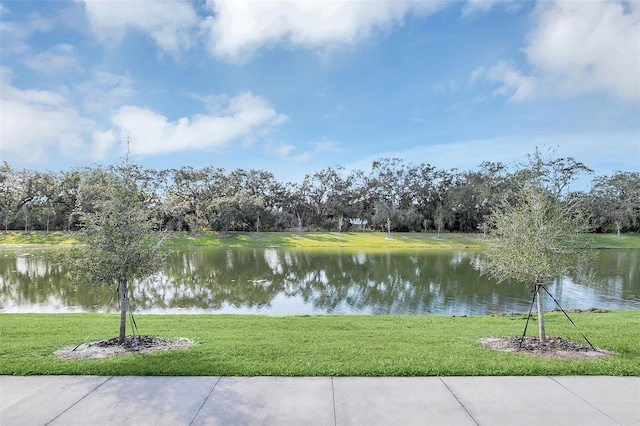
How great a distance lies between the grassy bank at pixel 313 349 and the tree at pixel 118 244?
1.46m

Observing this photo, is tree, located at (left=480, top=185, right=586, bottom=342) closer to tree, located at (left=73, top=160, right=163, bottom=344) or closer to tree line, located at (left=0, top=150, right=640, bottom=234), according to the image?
tree, located at (left=73, top=160, right=163, bottom=344)

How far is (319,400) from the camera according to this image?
15.3 ft

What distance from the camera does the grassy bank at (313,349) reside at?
5621 mm

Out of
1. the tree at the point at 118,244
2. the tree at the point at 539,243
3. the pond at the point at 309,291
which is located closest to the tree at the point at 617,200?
the pond at the point at 309,291

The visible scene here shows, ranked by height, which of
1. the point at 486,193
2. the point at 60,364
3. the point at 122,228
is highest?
the point at 486,193

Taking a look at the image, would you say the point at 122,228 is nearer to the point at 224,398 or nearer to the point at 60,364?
the point at 60,364

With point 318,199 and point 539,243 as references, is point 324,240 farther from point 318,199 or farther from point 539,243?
point 539,243

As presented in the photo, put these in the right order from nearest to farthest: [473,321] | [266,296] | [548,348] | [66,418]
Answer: [66,418], [548,348], [473,321], [266,296]

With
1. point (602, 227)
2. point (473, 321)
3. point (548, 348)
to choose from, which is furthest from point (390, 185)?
point (548, 348)

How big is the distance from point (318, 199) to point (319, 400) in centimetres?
6350

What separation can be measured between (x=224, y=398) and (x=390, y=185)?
63.6 metres

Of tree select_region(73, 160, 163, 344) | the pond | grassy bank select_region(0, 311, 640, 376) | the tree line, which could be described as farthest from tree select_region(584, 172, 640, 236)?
tree select_region(73, 160, 163, 344)

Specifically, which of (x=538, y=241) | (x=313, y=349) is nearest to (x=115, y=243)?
(x=313, y=349)

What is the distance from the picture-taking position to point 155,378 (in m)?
5.38
